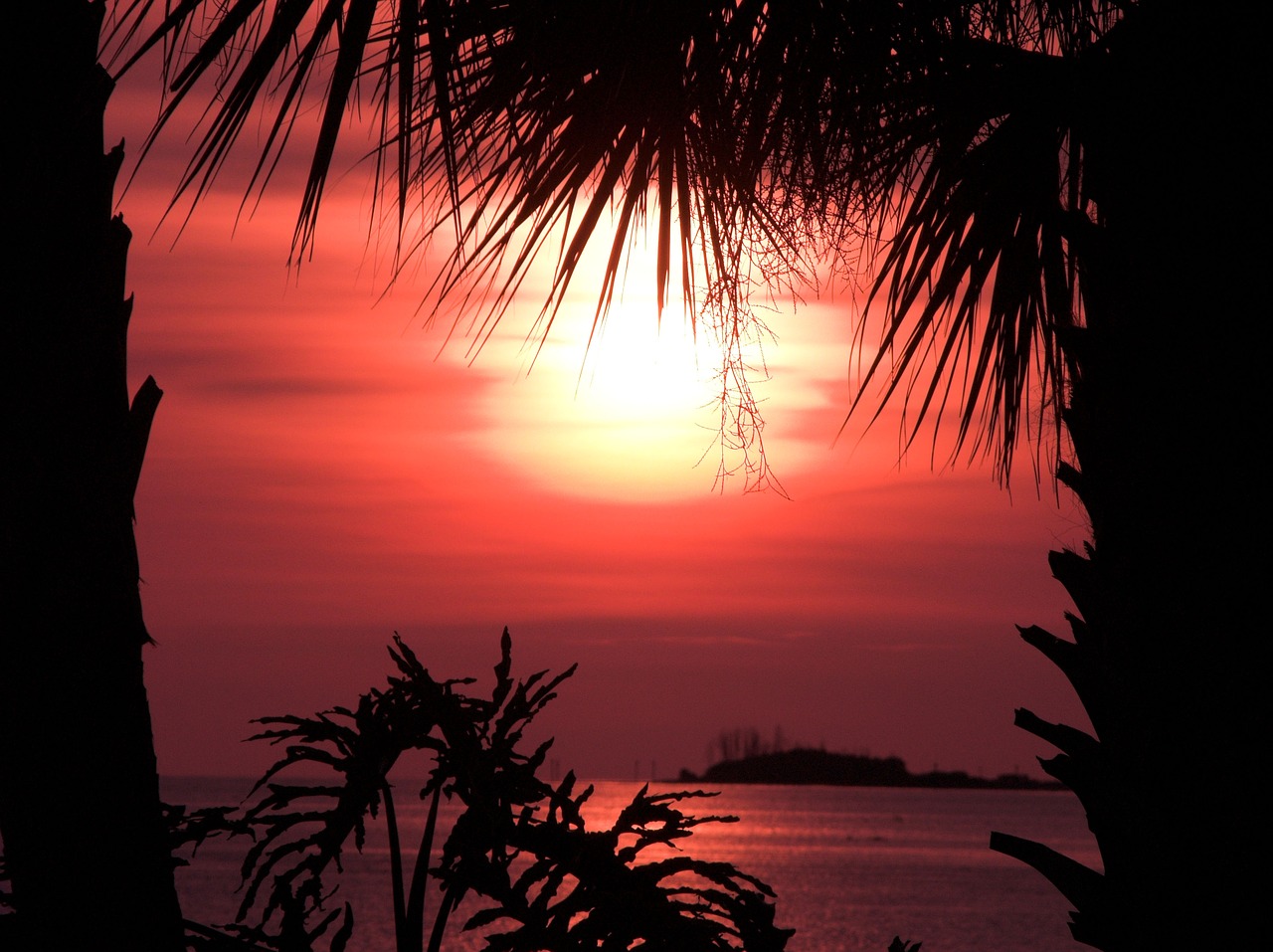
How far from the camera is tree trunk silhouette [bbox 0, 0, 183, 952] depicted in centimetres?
289

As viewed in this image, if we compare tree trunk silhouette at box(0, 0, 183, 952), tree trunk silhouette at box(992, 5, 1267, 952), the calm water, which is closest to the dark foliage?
tree trunk silhouette at box(0, 0, 183, 952)

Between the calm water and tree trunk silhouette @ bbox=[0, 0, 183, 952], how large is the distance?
35557 millimetres

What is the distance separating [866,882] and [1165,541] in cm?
8221

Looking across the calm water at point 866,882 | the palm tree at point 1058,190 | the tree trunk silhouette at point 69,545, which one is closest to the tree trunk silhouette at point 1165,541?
the palm tree at point 1058,190

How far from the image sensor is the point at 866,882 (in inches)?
3132

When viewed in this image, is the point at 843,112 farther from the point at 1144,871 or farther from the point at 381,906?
the point at 381,906

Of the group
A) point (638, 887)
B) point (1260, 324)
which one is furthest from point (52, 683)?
point (1260, 324)

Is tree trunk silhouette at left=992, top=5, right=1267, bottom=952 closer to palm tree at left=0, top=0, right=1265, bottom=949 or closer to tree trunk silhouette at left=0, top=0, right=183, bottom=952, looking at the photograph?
palm tree at left=0, top=0, right=1265, bottom=949

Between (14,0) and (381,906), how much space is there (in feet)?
210

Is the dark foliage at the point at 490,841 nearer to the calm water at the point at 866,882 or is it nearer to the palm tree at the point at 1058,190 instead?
the palm tree at the point at 1058,190

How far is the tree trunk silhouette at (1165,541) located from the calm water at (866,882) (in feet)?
116

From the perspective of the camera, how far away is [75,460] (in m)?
2.97

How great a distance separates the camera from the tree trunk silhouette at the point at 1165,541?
228 centimetres

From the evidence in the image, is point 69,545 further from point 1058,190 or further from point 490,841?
point 1058,190
